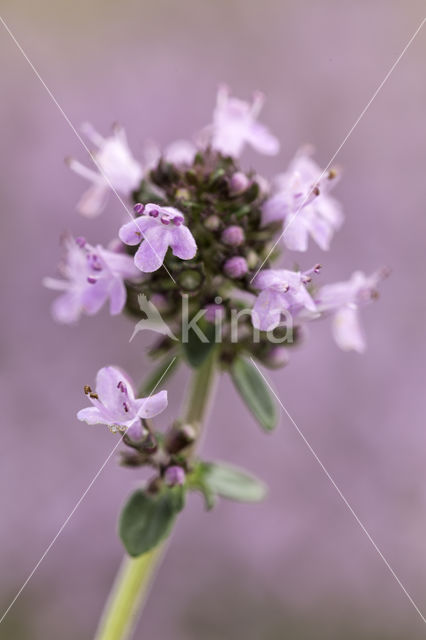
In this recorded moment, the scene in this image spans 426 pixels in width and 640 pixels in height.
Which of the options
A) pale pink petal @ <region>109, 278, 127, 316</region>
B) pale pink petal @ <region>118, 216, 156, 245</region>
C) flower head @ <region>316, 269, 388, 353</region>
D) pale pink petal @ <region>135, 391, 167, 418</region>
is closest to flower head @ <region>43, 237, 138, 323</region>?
pale pink petal @ <region>109, 278, 127, 316</region>

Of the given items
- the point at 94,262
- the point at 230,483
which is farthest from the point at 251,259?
the point at 230,483

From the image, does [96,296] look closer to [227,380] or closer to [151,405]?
[151,405]

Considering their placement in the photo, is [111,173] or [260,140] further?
[260,140]

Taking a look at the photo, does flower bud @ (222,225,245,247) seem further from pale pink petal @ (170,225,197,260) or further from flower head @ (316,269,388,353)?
flower head @ (316,269,388,353)

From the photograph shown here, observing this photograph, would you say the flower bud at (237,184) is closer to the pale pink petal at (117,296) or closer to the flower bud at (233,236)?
the flower bud at (233,236)

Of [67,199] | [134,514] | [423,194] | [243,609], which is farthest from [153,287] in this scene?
[423,194]

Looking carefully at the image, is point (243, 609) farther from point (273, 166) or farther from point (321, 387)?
point (273, 166)

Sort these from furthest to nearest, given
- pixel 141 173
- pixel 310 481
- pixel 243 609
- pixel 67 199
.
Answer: pixel 67 199, pixel 310 481, pixel 243 609, pixel 141 173
